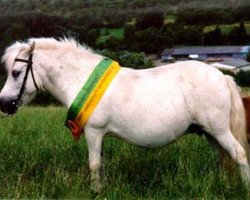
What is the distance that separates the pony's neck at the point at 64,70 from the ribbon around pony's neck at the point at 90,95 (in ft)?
0.38

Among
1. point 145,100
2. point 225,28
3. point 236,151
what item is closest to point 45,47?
point 145,100

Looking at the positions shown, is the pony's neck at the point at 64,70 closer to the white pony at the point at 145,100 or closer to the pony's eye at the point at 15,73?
the white pony at the point at 145,100

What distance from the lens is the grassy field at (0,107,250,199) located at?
217 inches

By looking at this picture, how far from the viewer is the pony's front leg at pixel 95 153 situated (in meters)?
5.70

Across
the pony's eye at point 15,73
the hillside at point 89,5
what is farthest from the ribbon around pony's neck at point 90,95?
the hillside at point 89,5

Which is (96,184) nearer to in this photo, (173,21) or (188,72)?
(188,72)

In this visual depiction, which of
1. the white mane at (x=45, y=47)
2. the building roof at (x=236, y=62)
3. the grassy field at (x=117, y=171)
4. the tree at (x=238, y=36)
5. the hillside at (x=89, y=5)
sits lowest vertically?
the tree at (x=238, y=36)

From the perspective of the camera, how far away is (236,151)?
18.8 ft

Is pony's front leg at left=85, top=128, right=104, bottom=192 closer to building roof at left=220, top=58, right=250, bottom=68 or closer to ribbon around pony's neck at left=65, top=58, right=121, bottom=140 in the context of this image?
ribbon around pony's neck at left=65, top=58, right=121, bottom=140

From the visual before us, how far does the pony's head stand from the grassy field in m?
0.83

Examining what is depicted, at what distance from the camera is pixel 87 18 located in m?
16.6

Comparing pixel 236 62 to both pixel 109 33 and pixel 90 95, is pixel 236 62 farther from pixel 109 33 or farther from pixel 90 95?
pixel 90 95

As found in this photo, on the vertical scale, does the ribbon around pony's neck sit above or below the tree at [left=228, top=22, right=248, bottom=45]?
above

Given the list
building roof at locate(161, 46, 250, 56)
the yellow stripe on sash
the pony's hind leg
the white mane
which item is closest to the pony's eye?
the white mane
